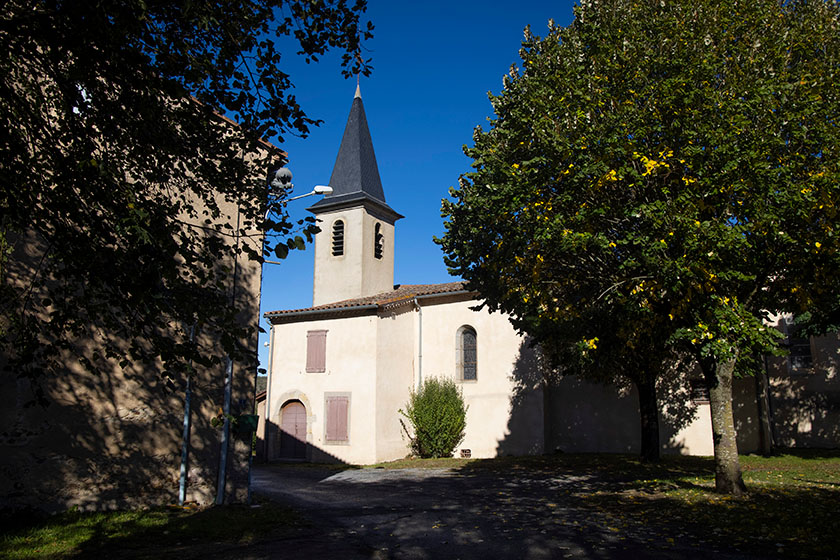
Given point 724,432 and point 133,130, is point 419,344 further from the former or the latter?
point 133,130

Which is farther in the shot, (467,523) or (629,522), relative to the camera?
(467,523)

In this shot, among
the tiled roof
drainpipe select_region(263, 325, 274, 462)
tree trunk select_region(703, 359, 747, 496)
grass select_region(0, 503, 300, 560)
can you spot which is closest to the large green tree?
grass select_region(0, 503, 300, 560)

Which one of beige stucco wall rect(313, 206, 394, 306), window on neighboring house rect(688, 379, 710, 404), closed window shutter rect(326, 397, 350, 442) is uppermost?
beige stucco wall rect(313, 206, 394, 306)

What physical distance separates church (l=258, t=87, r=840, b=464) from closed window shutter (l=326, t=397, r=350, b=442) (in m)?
0.04

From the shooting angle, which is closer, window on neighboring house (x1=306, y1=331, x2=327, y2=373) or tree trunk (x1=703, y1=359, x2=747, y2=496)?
tree trunk (x1=703, y1=359, x2=747, y2=496)

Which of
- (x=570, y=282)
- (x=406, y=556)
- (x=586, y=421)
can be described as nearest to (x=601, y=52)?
(x=570, y=282)

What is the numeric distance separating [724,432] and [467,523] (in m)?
4.92

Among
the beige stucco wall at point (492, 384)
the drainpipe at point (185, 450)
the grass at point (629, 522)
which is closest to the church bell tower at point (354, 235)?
the beige stucco wall at point (492, 384)

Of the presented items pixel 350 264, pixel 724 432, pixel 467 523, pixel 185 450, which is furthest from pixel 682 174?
pixel 350 264

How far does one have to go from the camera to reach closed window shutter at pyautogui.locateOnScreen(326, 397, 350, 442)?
2184 centimetres

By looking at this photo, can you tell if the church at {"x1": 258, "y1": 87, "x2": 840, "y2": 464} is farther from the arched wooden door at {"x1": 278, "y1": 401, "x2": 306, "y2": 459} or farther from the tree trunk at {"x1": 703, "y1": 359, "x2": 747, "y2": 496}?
the tree trunk at {"x1": 703, "y1": 359, "x2": 747, "y2": 496}

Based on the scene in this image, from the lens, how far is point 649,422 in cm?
1711

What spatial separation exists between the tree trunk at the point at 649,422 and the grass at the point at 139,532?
11.6 meters

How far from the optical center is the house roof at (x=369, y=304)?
2219 cm
